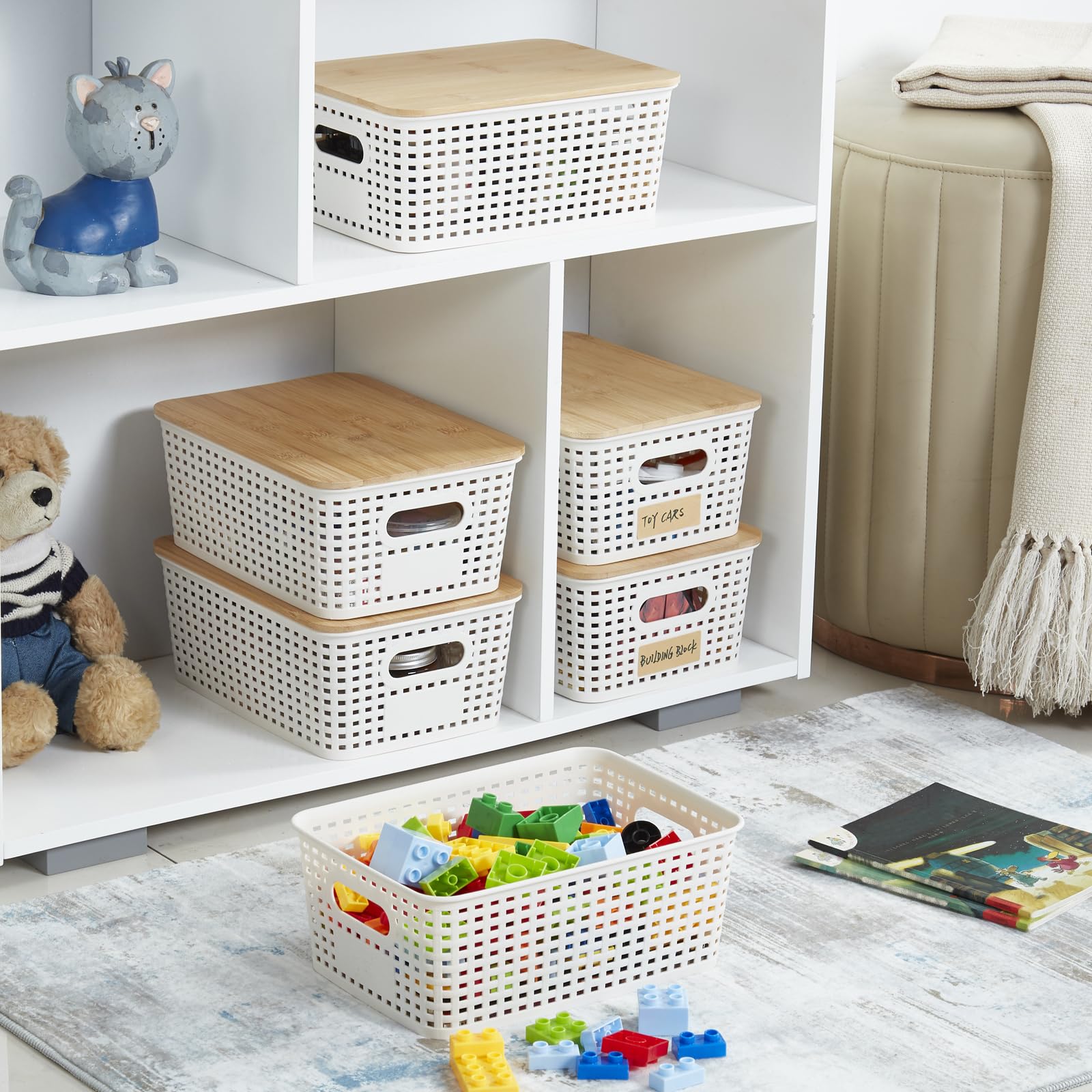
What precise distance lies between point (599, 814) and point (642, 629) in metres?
0.40

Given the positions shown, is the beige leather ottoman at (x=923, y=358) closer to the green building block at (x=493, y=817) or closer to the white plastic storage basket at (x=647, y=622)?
the white plastic storage basket at (x=647, y=622)

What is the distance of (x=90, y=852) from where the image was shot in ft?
5.94

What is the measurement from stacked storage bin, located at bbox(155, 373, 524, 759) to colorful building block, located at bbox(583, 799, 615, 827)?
28cm

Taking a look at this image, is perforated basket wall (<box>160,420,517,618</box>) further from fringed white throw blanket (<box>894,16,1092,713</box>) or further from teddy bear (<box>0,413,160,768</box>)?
fringed white throw blanket (<box>894,16,1092,713</box>)

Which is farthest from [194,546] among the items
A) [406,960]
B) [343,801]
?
[406,960]

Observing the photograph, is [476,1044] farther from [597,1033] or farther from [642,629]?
[642,629]

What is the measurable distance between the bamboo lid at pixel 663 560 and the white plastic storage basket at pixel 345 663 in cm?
8

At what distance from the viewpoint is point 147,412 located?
2.12m

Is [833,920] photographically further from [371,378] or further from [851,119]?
[851,119]

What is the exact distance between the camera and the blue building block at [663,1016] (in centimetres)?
153

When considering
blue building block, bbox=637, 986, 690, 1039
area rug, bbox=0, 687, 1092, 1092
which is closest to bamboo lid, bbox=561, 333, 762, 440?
area rug, bbox=0, 687, 1092, 1092

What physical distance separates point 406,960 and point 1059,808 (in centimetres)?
80

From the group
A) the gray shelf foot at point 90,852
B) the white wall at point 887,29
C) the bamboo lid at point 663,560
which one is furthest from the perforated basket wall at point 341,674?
the white wall at point 887,29

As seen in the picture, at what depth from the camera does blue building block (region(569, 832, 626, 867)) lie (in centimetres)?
160
